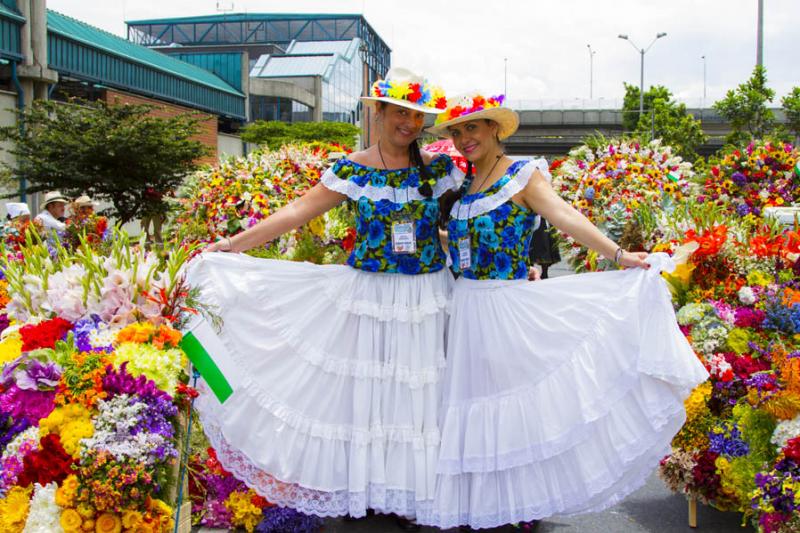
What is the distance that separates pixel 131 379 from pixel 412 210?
1.61 m

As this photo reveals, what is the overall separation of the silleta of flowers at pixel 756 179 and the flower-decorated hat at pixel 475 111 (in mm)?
5017

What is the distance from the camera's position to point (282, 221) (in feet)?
12.8

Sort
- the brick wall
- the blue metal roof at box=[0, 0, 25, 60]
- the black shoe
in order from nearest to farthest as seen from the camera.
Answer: the black shoe → the blue metal roof at box=[0, 0, 25, 60] → the brick wall

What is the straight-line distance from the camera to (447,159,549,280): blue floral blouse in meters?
3.66

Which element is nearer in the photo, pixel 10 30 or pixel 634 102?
pixel 10 30

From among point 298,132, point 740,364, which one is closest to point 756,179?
point 740,364

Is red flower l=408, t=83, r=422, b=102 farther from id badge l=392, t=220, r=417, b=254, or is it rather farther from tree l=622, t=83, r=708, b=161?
tree l=622, t=83, r=708, b=161

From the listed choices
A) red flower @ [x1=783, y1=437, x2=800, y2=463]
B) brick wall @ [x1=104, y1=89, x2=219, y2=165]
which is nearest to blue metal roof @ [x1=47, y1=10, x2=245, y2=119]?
brick wall @ [x1=104, y1=89, x2=219, y2=165]

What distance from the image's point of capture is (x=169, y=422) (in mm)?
2754

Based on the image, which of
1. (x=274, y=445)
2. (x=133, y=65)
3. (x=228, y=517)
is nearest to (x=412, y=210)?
(x=274, y=445)

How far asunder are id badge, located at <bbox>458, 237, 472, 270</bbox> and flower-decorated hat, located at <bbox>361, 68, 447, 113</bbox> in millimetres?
662

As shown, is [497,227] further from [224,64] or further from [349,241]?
[224,64]

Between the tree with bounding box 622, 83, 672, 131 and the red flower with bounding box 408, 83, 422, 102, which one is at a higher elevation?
the tree with bounding box 622, 83, 672, 131

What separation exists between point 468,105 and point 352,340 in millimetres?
1286
